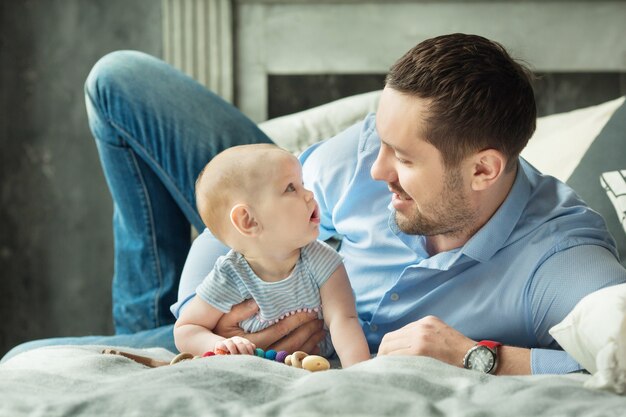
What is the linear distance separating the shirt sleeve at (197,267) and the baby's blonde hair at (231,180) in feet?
0.82

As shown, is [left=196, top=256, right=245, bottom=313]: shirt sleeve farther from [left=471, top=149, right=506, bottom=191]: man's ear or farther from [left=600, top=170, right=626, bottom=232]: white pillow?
[left=600, top=170, right=626, bottom=232]: white pillow

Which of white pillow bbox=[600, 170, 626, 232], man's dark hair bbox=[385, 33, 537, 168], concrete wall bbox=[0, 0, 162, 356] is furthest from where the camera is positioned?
concrete wall bbox=[0, 0, 162, 356]

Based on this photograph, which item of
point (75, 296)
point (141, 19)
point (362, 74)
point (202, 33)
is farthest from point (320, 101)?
point (75, 296)

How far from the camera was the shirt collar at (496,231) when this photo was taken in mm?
1604

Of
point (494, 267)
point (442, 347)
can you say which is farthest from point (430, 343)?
point (494, 267)

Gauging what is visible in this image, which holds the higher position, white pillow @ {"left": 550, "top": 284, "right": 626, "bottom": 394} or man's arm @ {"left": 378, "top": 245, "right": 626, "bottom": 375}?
white pillow @ {"left": 550, "top": 284, "right": 626, "bottom": 394}

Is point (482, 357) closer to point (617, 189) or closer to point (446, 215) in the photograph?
point (446, 215)

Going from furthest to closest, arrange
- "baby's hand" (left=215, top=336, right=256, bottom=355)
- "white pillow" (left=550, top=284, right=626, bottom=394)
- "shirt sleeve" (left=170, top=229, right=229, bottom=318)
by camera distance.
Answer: "shirt sleeve" (left=170, top=229, right=229, bottom=318), "baby's hand" (left=215, top=336, right=256, bottom=355), "white pillow" (left=550, top=284, right=626, bottom=394)

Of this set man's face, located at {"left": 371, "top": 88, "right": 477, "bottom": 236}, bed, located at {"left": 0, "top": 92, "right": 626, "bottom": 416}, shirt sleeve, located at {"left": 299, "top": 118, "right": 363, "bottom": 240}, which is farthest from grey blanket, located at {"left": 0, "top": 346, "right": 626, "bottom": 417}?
shirt sleeve, located at {"left": 299, "top": 118, "right": 363, "bottom": 240}

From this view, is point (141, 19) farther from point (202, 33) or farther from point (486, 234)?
point (486, 234)

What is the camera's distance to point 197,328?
161 centimetres

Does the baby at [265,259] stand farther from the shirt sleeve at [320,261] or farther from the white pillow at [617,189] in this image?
the white pillow at [617,189]

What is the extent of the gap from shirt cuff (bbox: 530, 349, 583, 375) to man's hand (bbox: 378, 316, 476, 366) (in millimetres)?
98

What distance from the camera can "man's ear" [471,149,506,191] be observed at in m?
1.61
